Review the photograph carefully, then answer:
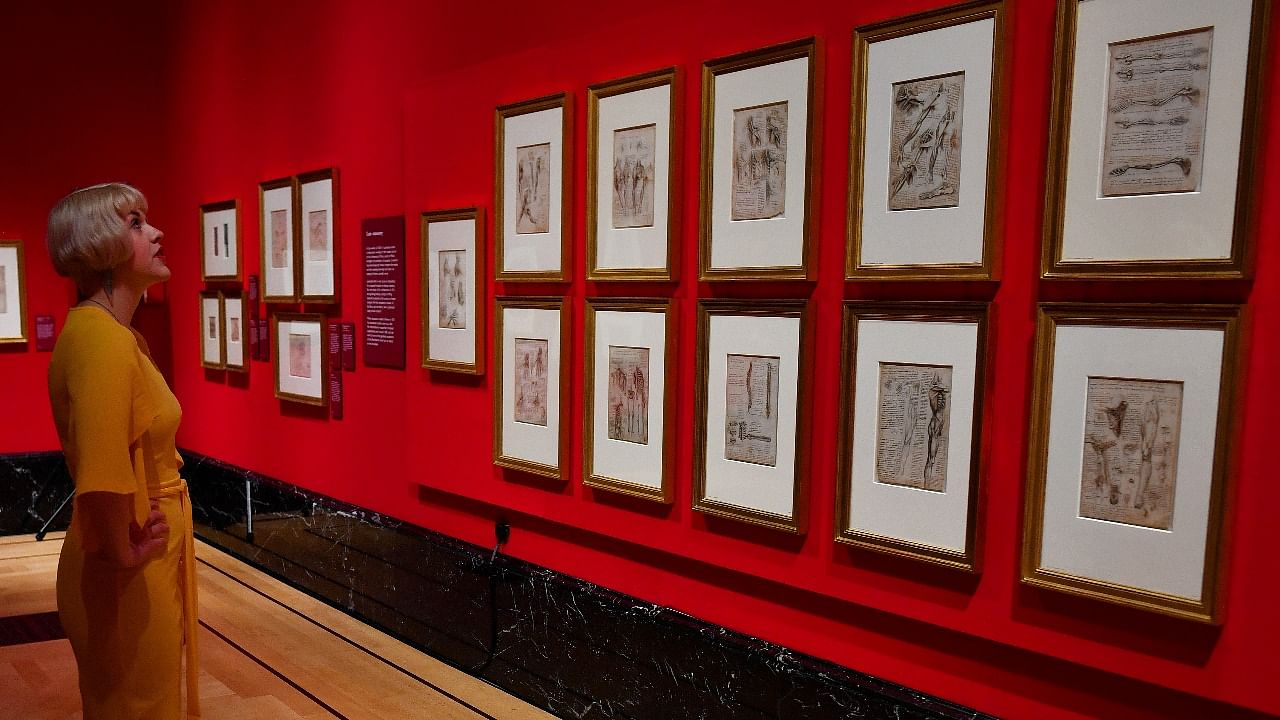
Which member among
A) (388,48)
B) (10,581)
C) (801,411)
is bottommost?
(10,581)

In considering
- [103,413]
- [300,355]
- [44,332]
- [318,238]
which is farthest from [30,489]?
[103,413]

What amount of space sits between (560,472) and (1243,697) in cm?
266

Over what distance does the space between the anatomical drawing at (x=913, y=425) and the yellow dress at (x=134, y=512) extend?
2.25 metres

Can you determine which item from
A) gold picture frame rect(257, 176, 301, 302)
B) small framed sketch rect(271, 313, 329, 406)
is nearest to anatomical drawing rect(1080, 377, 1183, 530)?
small framed sketch rect(271, 313, 329, 406)

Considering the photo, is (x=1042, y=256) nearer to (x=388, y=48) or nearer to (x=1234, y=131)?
(x=1234, y=131)

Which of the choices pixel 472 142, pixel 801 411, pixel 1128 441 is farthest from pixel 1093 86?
pixel 472 142

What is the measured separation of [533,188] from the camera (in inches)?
158

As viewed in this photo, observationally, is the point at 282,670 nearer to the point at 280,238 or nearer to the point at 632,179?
the point at 280,238

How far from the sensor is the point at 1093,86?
2.33 m

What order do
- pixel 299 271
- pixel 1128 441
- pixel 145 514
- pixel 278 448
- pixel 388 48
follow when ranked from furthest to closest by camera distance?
pixel 278 448, pixel 299 271, pixel 388 48, pixel 145 514, pixel 1128 441

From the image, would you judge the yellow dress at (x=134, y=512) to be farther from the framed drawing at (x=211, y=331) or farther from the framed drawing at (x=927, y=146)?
the framed drawing at (x=211, y=331)

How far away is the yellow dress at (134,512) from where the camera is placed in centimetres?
234

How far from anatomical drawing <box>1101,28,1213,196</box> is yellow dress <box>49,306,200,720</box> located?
2.79 meters

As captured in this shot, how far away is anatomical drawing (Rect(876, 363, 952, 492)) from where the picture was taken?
2.68 metres
